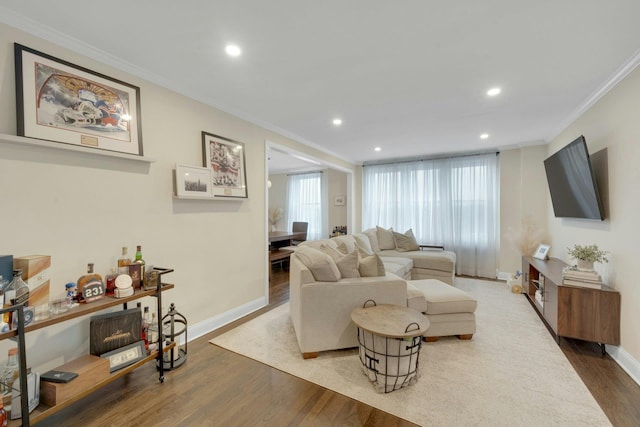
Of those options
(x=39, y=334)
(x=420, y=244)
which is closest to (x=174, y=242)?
(x=39, y=334)

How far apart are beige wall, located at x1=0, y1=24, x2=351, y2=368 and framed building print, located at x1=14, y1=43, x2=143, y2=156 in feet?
0.22

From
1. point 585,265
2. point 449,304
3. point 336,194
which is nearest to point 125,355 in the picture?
point 449,304

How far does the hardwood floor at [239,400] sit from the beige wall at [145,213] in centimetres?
46

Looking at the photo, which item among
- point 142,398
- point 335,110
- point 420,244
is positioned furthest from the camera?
point 420,244

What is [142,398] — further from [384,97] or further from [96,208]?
[384,97]

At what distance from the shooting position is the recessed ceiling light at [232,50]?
6.25 feet

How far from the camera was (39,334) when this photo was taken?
5.63 feet

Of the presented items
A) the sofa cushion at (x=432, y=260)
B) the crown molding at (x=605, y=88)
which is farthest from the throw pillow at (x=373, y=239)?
the crown molding at (x=605, y=88)

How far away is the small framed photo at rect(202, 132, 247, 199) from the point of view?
2.81 meters

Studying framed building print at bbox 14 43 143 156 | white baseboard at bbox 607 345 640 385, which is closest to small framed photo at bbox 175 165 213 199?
framed building print at bbox 14 43 143 156

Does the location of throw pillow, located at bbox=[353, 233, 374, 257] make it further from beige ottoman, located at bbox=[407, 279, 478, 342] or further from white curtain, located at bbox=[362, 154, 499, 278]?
beige ottoman, located at bbox=[407, 279, 478, 342]

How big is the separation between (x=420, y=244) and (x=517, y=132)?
101 inches

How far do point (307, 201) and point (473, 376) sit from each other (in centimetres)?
580

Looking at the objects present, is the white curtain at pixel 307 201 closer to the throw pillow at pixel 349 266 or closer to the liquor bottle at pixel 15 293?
the throw pillow at pixel 349 266
